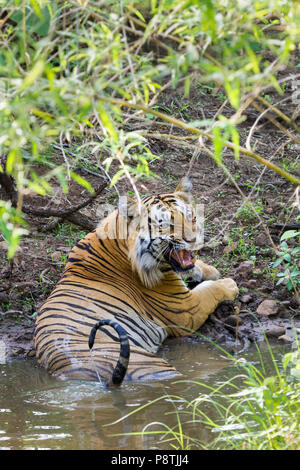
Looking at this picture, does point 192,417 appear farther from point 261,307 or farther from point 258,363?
point 261,307

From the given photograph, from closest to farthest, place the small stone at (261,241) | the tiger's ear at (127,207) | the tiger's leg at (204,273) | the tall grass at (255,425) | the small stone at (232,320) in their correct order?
the tall grass at (255,425) → the tiger's ear at (127,207) → the small stone at (232,320) → the tiger's leg at (204,273) → the small stone at (261,241)

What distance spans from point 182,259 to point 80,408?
159 centimetres

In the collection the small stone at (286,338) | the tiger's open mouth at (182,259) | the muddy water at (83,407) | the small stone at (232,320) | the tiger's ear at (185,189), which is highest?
the tiger's ear at (185,189)

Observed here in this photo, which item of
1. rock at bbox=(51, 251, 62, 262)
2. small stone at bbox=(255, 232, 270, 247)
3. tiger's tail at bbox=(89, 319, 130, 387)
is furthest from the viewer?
small stone at bbox=(255, 232, 270, 247)

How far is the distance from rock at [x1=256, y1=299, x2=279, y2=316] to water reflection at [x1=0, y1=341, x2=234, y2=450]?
749 millimetres

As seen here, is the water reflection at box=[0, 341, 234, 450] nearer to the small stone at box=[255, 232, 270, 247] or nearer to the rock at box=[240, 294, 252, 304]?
the rock at box=[240, 294, 252, 304]

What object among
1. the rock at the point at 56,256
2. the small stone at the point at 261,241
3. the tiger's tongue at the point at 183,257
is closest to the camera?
the tiger's tongue at the point at 183,257

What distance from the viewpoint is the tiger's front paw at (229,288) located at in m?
5.64

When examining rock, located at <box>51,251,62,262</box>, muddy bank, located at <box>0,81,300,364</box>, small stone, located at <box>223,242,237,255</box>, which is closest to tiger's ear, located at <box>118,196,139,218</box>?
muddy bank, located at <box>0,81,300,364</box>

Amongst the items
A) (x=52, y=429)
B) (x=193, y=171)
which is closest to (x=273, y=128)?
(x=193, y=171)

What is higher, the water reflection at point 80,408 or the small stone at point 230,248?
the water reflection at point 80,408

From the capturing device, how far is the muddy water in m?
3.53

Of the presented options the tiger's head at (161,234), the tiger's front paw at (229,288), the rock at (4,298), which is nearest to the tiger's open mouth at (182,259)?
the tiger's head at (161,234)

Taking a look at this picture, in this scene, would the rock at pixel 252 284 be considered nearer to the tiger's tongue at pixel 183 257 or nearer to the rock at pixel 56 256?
the tiger's tongue at pixel 183 257
